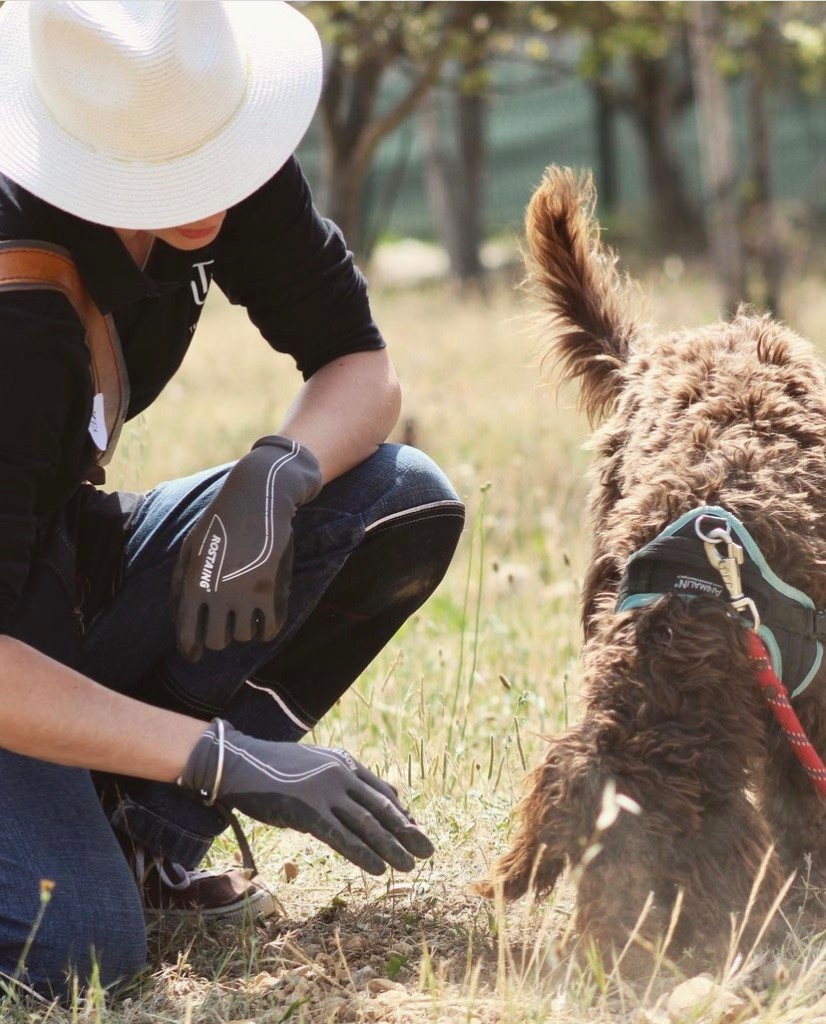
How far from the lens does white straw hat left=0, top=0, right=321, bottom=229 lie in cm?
209

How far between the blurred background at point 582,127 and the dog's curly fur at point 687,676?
2321 millimetres

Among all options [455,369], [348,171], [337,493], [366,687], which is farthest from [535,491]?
[455,369]

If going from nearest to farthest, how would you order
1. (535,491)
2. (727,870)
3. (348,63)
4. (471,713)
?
1. (727,870)
2. (471,713)
3. (535,491)
4. (348,63)

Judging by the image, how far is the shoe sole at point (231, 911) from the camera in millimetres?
2639

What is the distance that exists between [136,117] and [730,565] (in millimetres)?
1176

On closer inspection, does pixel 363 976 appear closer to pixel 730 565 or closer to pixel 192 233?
pixel 730 565

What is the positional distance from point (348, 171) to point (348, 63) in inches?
23.4

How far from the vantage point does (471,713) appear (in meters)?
3.40

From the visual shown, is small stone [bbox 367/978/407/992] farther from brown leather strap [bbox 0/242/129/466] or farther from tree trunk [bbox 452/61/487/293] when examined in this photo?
tree trunk [bbox 452/61/487/293]

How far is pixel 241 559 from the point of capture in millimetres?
2398

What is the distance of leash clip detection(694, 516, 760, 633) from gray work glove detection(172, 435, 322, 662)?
747mm

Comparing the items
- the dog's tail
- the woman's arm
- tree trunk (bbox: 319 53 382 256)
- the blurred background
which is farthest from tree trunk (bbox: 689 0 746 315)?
the woman's arm

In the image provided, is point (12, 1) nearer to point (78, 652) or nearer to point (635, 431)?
point (78, 652)

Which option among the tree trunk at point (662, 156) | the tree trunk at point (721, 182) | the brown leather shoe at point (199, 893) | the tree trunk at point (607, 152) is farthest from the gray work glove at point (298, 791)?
the tree trunk at point (607, 152)
